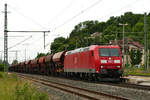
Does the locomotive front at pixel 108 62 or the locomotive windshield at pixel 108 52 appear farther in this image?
the locomotive windshield at pixel 108 52

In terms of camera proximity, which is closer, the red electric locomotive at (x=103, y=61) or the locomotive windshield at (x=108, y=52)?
the red electric locomotive at (x=103, y=61)

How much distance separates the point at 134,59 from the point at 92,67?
7429 cm

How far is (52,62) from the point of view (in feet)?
145

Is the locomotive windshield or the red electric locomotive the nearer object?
the red electric locomotive

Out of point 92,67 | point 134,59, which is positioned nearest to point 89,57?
point 92,67

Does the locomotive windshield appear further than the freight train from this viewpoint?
Yes

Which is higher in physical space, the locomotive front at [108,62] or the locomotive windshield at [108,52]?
the locomotive windshield at [108,52]

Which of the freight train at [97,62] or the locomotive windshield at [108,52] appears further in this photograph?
the locomotive windshield at [108,52]

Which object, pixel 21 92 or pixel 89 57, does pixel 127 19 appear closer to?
pixel 89 57

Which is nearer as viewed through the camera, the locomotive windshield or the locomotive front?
the locomotive front

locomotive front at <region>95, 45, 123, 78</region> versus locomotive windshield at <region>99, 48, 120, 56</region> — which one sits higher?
locomotive windshield at <region>99, 48, 120, 56</region>

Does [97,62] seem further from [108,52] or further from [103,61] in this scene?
[108,52]

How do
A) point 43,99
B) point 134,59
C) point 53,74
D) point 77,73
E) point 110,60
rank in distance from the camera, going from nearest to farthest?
point 43,99, point 110,60, point 77,73, point 53,74, point 134,59

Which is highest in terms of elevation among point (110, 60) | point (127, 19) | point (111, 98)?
point (127, 19)
